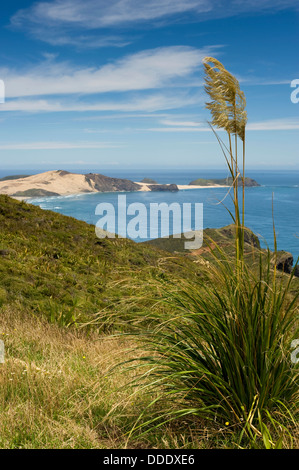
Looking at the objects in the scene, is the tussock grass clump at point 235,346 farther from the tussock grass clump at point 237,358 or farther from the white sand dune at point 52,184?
the white sand dune at point 52,184

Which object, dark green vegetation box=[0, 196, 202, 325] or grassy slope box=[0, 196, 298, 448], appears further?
dark green vegetation box=[0, 196, 202, 325]

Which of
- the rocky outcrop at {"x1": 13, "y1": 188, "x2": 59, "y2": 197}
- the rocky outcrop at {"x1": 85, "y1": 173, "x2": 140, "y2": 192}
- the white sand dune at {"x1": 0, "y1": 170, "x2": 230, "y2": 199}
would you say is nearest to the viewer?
the rocky outcrop at {"x1": 13, "y1": 188, "x2": 59, "y2": 197}

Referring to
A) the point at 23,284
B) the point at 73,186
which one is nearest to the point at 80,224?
the point at 23,284

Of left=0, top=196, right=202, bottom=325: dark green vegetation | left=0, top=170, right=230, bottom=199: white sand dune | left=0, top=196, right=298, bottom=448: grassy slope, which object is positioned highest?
left=0, top=170, right=230, bottom=199: white sand dune

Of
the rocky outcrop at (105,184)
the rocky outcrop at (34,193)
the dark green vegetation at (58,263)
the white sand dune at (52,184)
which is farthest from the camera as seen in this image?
Answer: the rocky outcrop at (105,184)

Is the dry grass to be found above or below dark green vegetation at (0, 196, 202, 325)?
above

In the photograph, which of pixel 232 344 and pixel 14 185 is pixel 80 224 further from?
pixel 14 185

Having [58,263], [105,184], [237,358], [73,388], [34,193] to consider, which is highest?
[105,184]

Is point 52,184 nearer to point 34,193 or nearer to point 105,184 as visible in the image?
point 34,193

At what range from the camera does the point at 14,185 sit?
5418 inches

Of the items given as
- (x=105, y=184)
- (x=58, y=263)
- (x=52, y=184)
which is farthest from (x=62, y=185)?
(x=58, y=263)

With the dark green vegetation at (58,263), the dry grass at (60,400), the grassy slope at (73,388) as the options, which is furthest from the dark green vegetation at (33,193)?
the dry grass at (60,400)

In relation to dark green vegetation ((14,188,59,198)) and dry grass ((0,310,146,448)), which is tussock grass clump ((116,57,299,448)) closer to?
dry grass ((0,310,146,448))

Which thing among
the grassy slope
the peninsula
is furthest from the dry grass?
the peninsula
